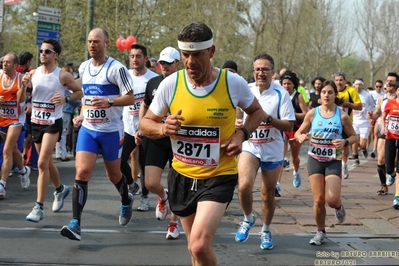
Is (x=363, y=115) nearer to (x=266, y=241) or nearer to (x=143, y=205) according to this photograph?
(x=143, y=205)

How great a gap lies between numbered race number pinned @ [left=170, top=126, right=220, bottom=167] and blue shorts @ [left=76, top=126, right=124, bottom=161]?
2.42 metres

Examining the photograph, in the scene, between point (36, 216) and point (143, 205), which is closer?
point (36, 216)

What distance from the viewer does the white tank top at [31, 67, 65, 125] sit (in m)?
8.25

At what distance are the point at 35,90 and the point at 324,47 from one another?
142 ft

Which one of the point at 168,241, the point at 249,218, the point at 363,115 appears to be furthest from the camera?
the point at 363,115

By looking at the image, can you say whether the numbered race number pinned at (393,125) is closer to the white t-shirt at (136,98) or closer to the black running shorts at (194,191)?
the white t-shirt at (136,98)

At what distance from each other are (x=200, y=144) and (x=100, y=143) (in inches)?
104

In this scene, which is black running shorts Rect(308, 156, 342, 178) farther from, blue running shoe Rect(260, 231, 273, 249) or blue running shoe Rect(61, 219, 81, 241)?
blue running shoe Rect(61, 219, 81, 241)

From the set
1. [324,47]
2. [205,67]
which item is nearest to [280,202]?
[205,67]

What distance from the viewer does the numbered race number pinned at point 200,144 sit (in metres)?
4.80

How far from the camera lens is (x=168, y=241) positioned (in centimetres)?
709

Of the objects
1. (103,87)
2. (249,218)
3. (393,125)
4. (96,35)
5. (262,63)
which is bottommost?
(249,218)

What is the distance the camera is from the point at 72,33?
90.2ft

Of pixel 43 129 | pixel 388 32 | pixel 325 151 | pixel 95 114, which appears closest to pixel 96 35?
pixel 95 114
